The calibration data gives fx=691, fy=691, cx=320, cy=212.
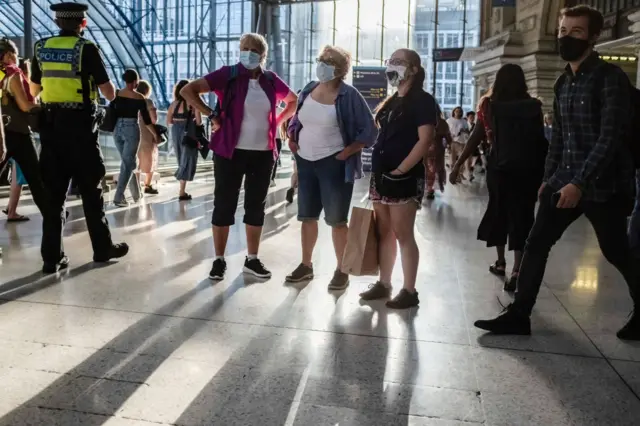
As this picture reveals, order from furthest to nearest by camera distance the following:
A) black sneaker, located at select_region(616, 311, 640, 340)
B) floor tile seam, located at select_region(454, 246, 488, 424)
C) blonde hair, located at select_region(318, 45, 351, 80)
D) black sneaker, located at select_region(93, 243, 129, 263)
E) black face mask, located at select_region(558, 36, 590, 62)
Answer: black sneaker, located at select_region(93, 243, 129, 263) < blonde hair, located at select_region(318, 45, 351, 80) < black sneaker, located at select_region(616, 311, 640, 340) < black face mask, located at select_region(558, 36, 590, 62) < floor tile seam, located at select_region(454, 246, 488, 424)

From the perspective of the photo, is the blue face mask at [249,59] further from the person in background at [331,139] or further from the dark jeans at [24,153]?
the dark jeans at [24,153]

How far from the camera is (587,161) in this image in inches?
132

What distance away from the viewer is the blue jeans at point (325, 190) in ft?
15.2

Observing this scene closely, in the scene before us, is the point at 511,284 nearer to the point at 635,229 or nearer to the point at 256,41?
the point at 635,229

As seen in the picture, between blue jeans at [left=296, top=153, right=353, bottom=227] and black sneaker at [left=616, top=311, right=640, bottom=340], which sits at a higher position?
blue jeans at [left=296, top=153, right=353, bottom=227]

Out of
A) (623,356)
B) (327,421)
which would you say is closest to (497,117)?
(623,356)

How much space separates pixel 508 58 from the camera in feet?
55.1

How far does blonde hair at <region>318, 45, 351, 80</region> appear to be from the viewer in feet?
14.8

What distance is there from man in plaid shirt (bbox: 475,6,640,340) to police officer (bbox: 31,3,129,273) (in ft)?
10.1

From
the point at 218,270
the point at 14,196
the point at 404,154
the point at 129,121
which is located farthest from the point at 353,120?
the point at 129,121

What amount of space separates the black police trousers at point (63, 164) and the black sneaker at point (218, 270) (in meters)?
1.06

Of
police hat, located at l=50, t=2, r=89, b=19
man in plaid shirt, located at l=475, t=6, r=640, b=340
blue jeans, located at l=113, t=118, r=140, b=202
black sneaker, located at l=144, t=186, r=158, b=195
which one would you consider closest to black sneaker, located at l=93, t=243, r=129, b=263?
police hat, located at l=50, t=2, r=89, b=19

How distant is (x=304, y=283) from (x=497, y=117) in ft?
5.80

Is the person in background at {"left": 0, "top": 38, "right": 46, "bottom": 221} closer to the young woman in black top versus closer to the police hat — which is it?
the police hat
